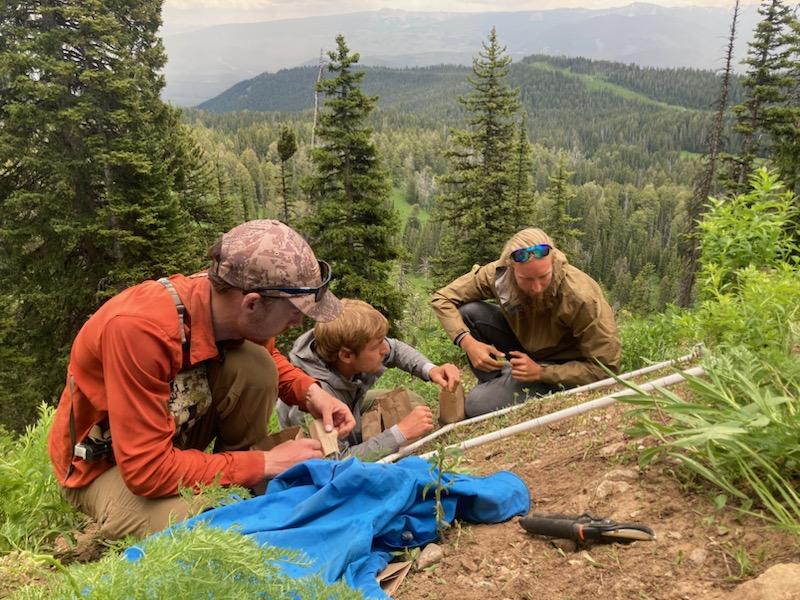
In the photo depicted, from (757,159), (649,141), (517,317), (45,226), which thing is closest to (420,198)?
(649,141)

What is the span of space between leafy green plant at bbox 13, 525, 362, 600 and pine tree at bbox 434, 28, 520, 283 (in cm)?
2000

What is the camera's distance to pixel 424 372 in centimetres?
480

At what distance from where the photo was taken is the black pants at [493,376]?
520 centimetres

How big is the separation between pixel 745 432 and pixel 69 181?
15.7 metres

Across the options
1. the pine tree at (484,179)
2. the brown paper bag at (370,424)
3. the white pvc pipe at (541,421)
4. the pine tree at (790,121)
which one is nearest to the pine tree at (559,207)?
the pine tree at (484,179)

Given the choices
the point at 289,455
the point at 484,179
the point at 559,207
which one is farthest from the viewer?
the point at 559,207

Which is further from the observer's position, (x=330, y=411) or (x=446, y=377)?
(x=446, y=377)

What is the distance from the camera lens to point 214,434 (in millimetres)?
3744

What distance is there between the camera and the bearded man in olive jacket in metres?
4.63

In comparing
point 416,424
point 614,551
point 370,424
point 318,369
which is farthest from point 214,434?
point 614,551

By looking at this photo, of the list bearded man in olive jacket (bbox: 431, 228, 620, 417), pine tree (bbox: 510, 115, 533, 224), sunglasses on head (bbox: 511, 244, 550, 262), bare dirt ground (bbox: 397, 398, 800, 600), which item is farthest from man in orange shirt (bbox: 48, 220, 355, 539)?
pine tree (bbox: 510, 115, 533, 224)

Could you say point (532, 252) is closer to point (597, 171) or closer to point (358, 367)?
point (358, 367)

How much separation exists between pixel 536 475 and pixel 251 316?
1.80 metres

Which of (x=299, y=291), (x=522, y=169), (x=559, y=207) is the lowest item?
(x=559, y=207)
